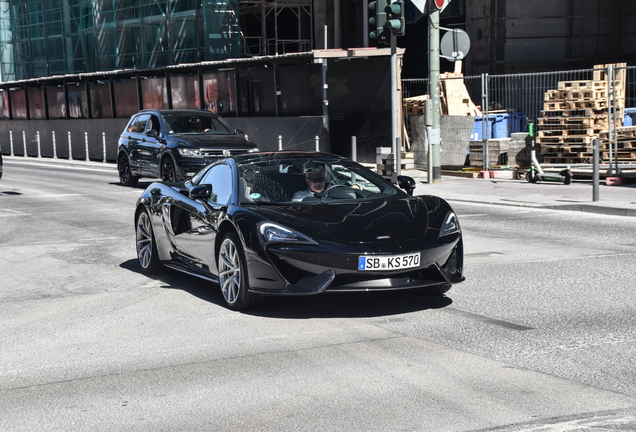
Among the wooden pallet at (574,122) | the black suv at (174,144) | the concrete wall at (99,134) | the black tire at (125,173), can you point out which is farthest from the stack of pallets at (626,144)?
the black tire at (125,173)

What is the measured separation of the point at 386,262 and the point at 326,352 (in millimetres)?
1098

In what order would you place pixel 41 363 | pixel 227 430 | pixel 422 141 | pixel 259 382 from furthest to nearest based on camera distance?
pixel 422 141, pixel 41 363, pixel 259 382, pixel 227 430

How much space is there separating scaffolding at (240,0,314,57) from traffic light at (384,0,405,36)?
885 inches

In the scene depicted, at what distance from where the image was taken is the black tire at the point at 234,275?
23.4 ft

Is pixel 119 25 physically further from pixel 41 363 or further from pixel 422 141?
pixel 41 363

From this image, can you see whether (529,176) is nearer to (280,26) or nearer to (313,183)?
(313,183)

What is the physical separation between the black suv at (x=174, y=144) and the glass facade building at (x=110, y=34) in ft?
48.0

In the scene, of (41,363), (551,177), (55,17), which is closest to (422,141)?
(551,177)

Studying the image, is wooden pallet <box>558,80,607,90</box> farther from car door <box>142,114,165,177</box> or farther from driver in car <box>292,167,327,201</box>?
driver in car <box>292,167,327,201</box>

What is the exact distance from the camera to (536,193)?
57.8 ft

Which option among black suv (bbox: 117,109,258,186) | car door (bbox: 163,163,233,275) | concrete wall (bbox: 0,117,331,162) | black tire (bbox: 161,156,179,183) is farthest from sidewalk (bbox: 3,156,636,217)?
car door (bbox: 163,163,233,275)

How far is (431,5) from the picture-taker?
19500 mm

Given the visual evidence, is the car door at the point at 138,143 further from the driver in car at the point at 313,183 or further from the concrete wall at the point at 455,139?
the driver in car at the point at 313,183

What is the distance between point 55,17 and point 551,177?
108 feet
